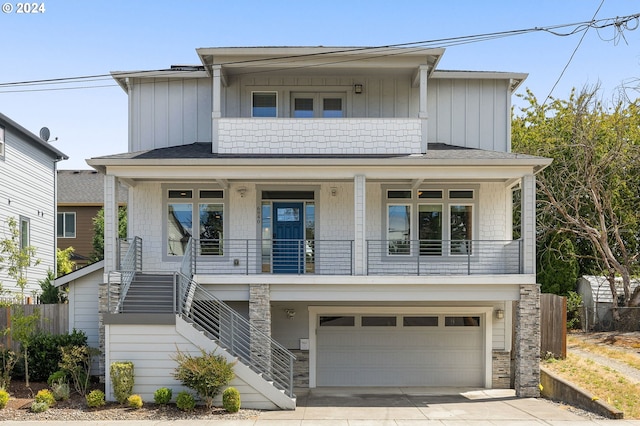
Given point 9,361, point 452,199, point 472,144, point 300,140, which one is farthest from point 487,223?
point 9,361

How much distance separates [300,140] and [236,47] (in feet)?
9.54

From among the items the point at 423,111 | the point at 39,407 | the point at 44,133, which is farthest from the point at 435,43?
the point at 44,133

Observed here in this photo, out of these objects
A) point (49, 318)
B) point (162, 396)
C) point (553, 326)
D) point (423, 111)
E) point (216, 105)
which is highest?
point (216, 105)

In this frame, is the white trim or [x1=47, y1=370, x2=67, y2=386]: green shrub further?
the white trim

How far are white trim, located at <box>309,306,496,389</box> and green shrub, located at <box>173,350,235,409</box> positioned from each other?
443 centimetres

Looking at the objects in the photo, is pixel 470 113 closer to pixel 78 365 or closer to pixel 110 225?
pixel 110 225

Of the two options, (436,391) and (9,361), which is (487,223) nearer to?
(436,391)

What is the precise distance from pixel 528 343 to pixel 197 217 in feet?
30.0

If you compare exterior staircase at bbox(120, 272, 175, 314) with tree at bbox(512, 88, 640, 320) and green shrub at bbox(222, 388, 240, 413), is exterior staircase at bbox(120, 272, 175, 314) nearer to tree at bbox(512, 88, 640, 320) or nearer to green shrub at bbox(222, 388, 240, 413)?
green shrub at bbox(222, 388, 240, 413)

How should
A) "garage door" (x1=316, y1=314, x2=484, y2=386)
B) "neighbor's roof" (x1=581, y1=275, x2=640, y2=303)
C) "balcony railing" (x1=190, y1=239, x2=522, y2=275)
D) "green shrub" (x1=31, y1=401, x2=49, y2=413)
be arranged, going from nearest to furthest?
"green shrub" (x1=31, y1=401, x2=49, y2=413), "balcony railing" (x1=190, y1=239, x2=522, y2=275), "garage door" (x1=316, y1=314, x2=484, y2=386), "neighbor's roof" (x1=581, y1=275, x2=640, y2=303)

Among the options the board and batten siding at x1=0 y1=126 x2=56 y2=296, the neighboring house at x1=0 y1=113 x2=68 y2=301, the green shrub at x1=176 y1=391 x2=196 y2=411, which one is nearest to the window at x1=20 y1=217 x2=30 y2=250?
the neighboring house at x1=0 y1=113 x2=68 y2=301

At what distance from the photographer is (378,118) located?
17.7 m

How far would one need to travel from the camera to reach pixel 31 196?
25547 mm

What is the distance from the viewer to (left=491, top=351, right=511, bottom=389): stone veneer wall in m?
18.4
